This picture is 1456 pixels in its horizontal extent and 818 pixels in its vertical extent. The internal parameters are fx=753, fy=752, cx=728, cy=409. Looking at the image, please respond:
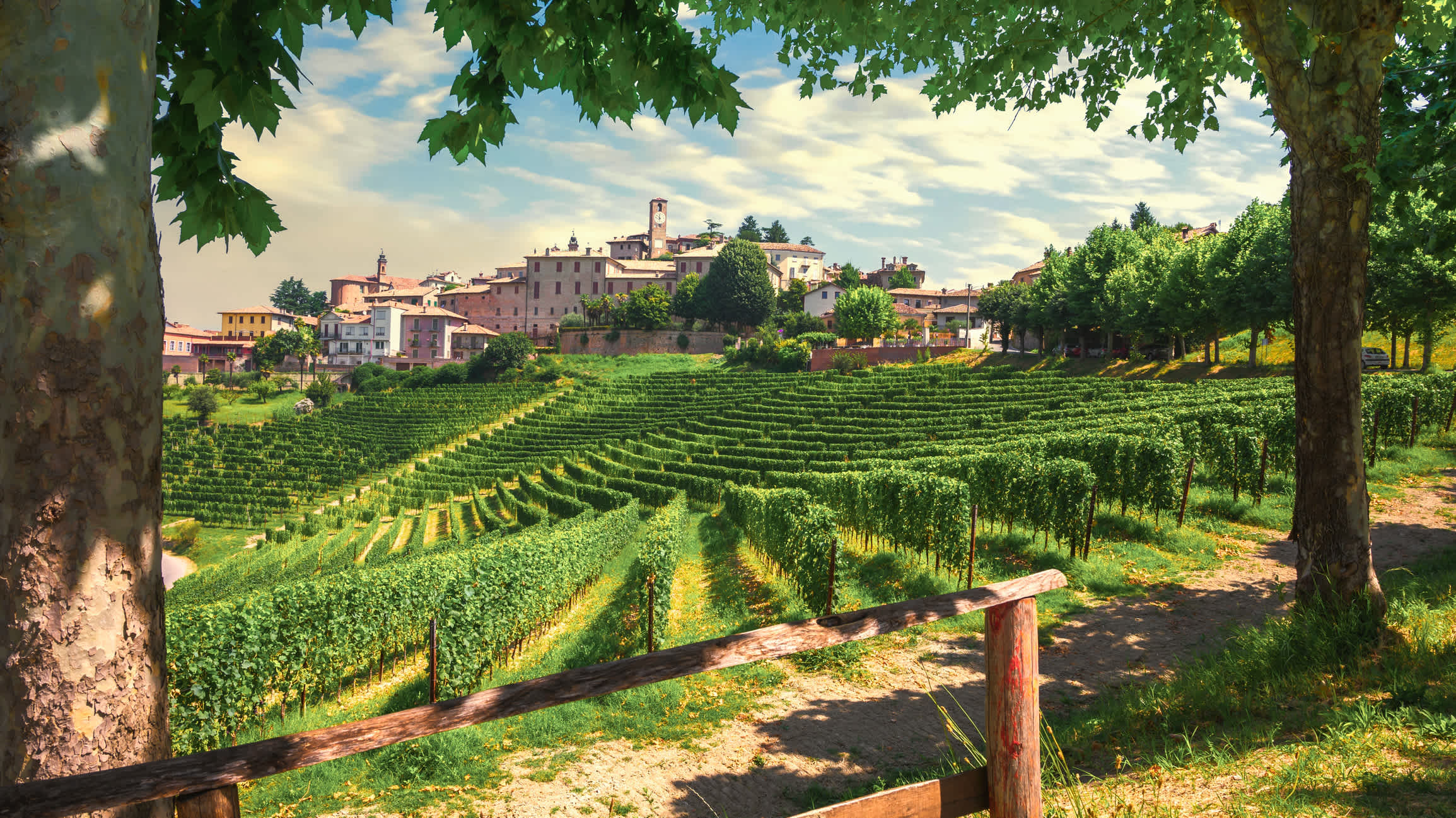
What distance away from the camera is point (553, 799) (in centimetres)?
665

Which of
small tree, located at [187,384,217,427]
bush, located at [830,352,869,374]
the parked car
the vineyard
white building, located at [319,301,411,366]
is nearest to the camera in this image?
the vineyard

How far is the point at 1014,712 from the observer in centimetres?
268

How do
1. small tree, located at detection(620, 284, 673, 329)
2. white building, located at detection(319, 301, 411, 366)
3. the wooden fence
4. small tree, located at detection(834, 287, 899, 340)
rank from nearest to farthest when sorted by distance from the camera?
the wooden fence < small tree, located at detection(834, 287, 899, 340) < small tree, located at detection(620, 284, 673, 329) < white building, located at detection(319, 301, 411, 366)

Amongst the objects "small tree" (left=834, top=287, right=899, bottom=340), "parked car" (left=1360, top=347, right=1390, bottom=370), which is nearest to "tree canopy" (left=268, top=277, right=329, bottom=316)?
"small tree" (left=834, top=287, right=899, bottom=340)

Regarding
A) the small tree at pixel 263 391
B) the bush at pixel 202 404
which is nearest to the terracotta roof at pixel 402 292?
the small tree at pixel 263 391

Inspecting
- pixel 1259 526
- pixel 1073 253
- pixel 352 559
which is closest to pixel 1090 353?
pixel 1073 253

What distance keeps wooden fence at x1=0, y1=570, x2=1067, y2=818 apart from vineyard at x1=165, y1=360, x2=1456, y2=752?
29.8ft

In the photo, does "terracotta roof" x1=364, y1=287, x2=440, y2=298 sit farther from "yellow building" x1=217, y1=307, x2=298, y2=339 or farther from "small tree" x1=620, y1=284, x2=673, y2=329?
"small tree" x1=620, y1=284, x2=673, y2=329

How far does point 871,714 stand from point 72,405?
309 inches

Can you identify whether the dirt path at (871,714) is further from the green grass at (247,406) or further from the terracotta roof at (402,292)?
the terracotta roof at (402,292)

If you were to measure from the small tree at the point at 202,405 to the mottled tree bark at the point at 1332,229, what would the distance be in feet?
277

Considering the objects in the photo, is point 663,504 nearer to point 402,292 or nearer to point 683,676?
point 683,676

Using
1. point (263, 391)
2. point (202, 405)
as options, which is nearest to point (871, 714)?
point (202, 405)

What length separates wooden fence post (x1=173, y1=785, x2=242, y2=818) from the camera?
187cm
